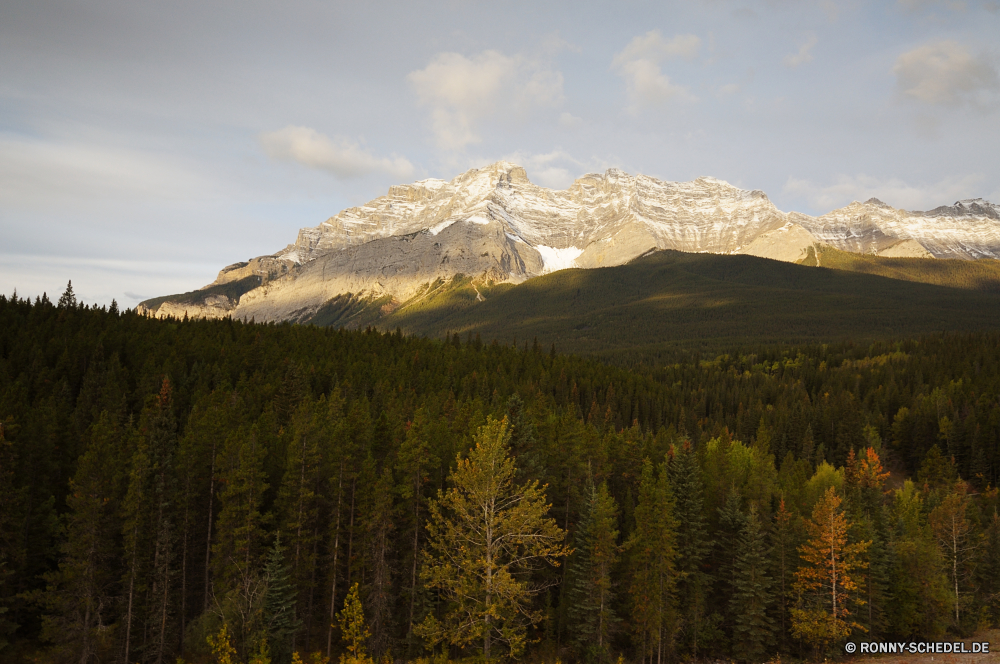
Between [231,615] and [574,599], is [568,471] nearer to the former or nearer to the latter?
[574,599]

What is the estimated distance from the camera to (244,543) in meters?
33.2

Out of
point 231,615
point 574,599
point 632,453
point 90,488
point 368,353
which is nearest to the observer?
point 231,615

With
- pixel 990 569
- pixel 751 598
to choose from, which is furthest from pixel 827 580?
pixel 990 569

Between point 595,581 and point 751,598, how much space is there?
39.4 feet

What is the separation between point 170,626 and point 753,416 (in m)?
105

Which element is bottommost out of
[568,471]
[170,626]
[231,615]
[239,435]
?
[170,626]

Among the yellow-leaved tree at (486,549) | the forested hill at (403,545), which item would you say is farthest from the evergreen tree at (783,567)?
the yellow-leaved tree at (486,549)

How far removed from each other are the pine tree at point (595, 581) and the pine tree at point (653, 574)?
1804 mm

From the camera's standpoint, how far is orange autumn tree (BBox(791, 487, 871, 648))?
130 feet

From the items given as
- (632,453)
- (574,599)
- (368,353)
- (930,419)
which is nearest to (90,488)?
(574,599)

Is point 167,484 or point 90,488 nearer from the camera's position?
point 90,488

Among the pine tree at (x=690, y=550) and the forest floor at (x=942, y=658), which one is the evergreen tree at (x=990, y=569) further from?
the pine tree at (x=690, y=550)

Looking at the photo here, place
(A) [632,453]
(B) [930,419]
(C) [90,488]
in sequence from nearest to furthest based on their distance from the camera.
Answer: (C) [90,488]
(A) [632,453]
(B) [930,419]

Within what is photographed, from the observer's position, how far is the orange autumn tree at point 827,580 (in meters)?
39.7
